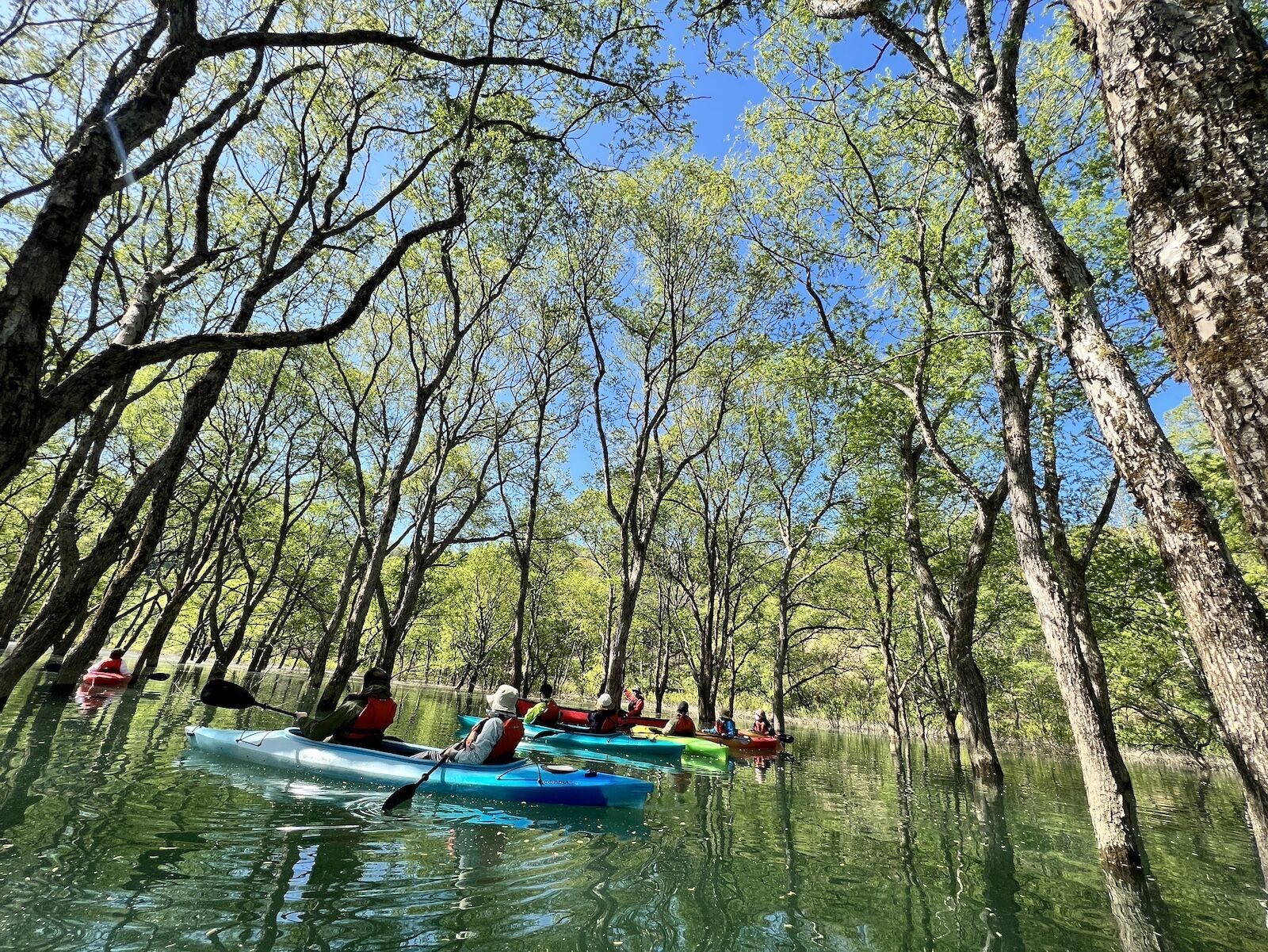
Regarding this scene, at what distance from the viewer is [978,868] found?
272 inches

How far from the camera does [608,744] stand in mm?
12969

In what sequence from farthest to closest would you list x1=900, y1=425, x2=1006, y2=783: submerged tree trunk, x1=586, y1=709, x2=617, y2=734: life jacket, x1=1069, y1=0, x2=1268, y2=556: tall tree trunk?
1. x1=586, y1=709, x2=617, y2=734: life jacket
2. x1=900, y1=425, x2=1006, y2=783: submerged tree trunk
3. x1=1069, y1=0, x2=1268, y2=556: tall tree trunk

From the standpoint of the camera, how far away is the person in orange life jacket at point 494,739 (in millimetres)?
7770

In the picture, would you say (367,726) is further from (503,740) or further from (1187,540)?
(1187,540)

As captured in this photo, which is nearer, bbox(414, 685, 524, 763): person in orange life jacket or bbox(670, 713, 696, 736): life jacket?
bbox(414, 685, 524, 763): person in orange life jacket

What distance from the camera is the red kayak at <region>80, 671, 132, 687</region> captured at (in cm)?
1506

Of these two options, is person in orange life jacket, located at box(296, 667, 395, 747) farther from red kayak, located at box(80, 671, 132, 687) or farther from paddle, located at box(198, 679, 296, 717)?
red kayak, located at box(80, 671, 132, 687)

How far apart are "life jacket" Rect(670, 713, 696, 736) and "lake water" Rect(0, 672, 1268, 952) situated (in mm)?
3884

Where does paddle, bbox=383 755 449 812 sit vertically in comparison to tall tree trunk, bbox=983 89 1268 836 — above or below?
below

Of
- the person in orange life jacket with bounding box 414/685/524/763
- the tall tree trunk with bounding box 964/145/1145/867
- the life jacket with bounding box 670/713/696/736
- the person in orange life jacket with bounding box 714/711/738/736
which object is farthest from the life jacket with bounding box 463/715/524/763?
the person in orange life jacket with bounding box 714/711/738/736

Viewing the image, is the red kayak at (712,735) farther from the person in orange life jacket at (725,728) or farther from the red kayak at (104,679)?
the red kayak at (104,679)

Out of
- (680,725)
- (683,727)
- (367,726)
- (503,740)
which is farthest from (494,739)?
(683,727)

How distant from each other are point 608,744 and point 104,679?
13.8 metres

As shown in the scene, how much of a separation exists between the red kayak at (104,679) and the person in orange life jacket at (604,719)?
13087mm
